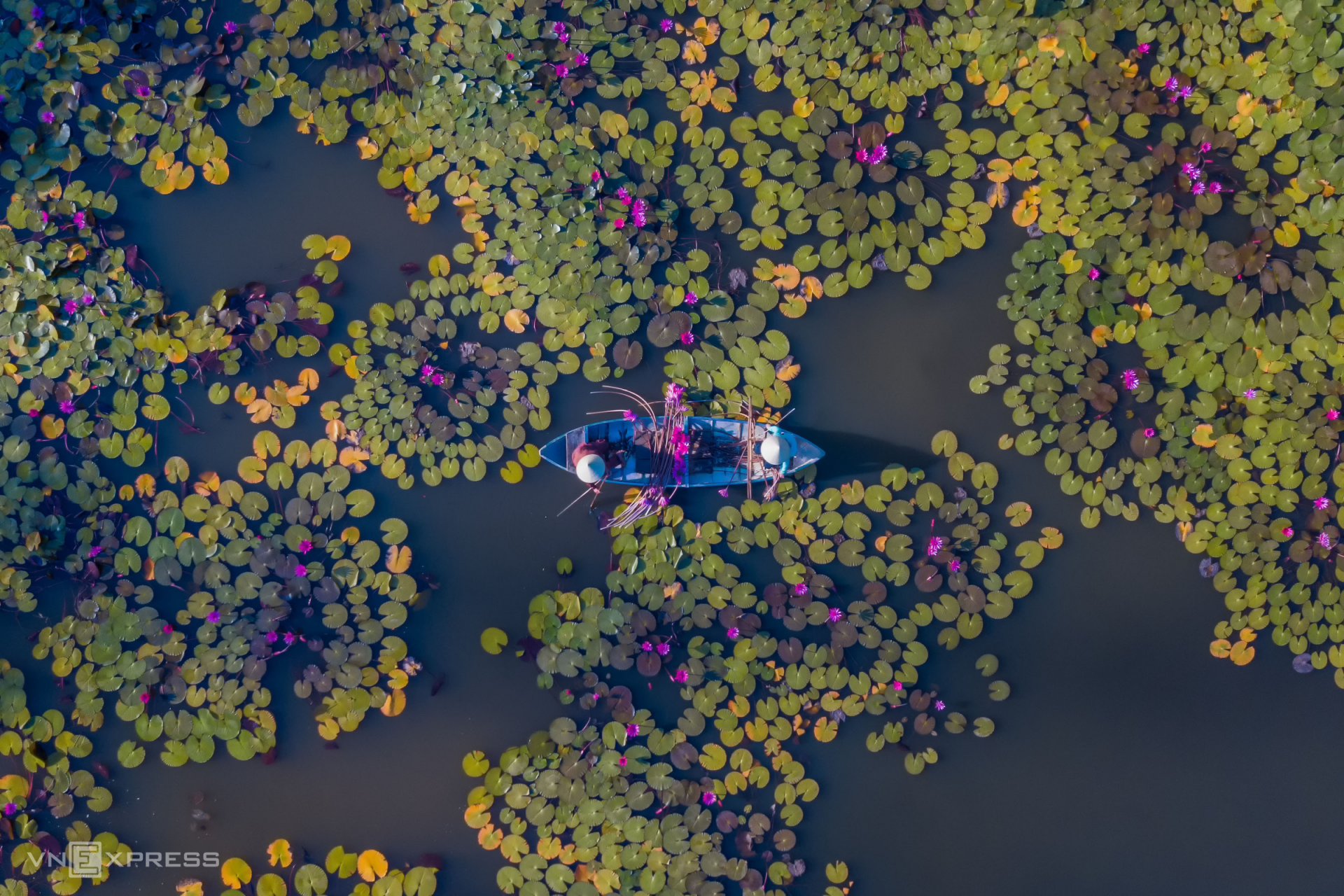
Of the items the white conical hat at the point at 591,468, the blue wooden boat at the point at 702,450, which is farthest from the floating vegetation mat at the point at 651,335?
the white conical hat at the point at 591,468

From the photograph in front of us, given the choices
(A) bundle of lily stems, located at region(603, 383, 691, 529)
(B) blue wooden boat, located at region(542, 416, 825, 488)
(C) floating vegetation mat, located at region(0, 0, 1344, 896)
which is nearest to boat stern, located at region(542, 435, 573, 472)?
(B) blue wooden boat, located at region(542, 416, 825, 488)

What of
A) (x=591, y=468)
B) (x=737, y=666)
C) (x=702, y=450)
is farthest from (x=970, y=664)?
(x=591, y=468)

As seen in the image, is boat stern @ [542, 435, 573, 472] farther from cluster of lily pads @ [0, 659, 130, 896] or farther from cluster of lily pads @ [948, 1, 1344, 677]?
cluster of lily pads @ [0, 659, 130, 896]

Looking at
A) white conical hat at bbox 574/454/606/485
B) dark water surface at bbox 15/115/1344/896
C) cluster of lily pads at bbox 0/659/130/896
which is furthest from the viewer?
dark water surface at bbox 15/115/1344/896

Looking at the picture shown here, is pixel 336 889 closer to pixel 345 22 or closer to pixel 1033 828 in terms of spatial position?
pixel 1033 828

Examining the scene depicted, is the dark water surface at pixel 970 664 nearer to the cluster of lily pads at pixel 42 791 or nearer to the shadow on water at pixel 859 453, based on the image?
the shadow on water at pixel 859 453

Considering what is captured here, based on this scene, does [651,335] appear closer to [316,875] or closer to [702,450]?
[702,450]

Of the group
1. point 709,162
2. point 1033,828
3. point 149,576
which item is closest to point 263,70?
point 709,162
